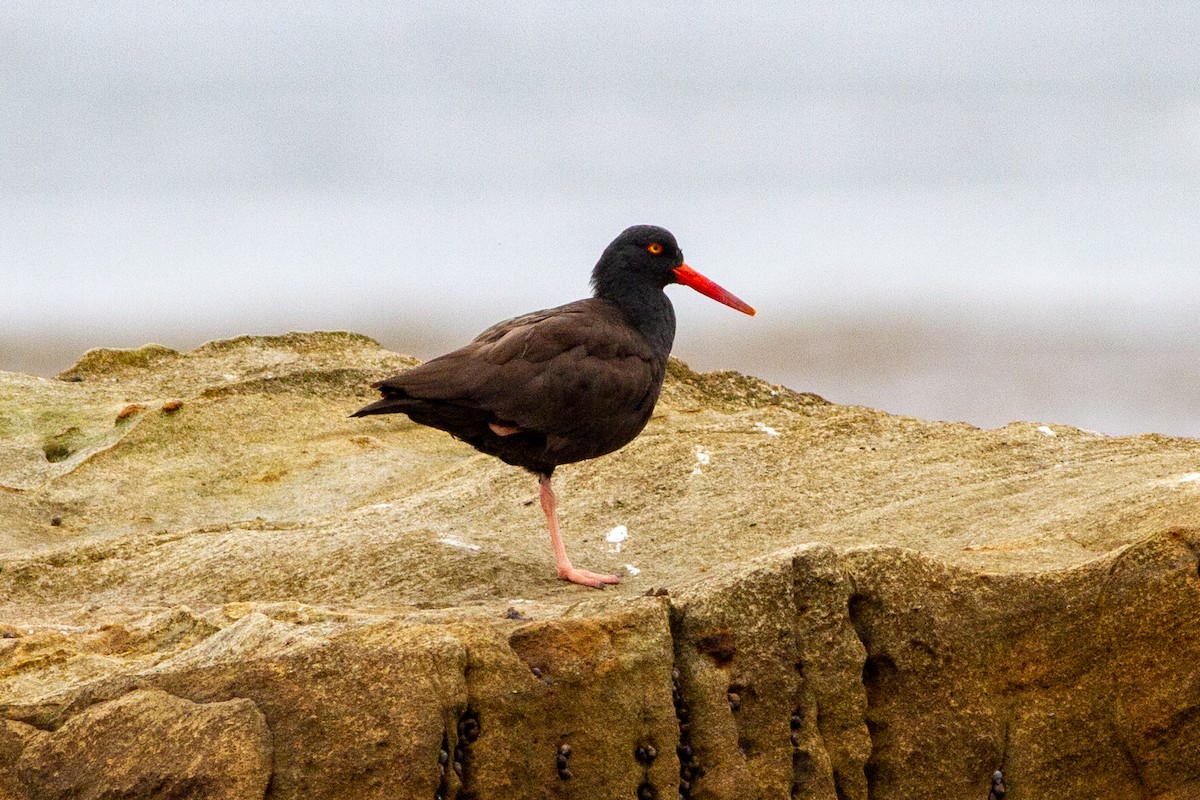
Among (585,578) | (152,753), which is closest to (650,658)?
(152,753)

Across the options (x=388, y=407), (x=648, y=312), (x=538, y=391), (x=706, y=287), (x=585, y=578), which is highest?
(x=706, y=287)

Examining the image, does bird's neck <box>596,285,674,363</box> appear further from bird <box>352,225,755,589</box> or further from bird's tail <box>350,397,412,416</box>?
bird's tail <box>350,397,412,416</box>

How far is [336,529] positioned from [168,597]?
120cm

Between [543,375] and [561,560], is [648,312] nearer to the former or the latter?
[543,375]

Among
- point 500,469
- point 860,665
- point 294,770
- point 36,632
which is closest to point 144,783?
point 294,770

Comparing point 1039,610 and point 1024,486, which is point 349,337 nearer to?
point 1024,486

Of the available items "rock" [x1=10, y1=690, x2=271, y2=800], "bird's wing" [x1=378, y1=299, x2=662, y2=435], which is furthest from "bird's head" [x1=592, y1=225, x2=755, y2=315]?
"rock" [x1=10, y1=690, x2=271, y2=800]

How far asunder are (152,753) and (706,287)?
6.75 meters

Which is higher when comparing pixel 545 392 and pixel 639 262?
pixel 639 262

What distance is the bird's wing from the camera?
917 centimetres

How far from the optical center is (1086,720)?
6781mm

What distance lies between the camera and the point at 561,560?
8922mm

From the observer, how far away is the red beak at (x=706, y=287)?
1118cm

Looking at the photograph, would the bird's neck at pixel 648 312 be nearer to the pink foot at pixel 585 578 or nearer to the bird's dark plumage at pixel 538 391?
the bird's dark plumage at pixel 538 391
